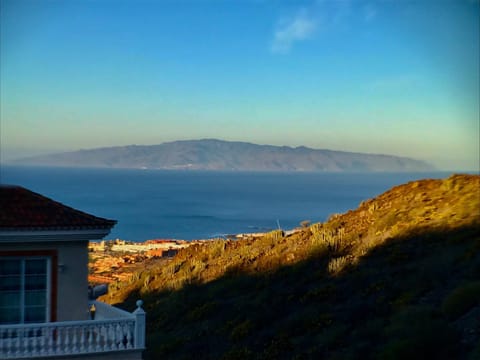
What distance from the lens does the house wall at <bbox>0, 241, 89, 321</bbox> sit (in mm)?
13258

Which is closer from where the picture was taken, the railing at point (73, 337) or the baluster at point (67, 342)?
the railing at point (73, 337)

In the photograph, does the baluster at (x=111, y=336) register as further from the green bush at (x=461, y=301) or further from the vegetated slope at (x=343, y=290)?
the green bush at (x=461, y=301)

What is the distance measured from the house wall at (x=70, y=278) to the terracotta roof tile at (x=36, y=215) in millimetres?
393

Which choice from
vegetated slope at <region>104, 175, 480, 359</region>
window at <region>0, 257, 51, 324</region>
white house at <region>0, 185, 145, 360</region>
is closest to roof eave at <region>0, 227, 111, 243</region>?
white house at <region>0, 185, 145, 360</region>

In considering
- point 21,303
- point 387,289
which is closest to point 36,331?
point 21,303

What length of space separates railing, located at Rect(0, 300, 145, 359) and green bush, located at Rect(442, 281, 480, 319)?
6.26 meters

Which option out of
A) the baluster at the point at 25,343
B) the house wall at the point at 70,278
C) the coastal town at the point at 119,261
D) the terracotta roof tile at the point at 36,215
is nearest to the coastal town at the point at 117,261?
the coastal town at the point at 119,261

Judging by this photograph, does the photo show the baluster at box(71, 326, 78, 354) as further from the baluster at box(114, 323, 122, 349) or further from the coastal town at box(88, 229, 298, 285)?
the coastal town at box(88, 229, 298, 285)

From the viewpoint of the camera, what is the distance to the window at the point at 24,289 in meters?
13.0

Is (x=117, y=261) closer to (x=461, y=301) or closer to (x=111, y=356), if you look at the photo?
(x=461, y=301)

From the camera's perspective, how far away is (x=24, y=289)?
1308cm

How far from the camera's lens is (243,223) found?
424 ft

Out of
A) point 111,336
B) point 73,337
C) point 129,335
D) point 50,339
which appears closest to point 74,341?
point 73,337

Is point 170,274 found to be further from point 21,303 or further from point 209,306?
point 21,303
